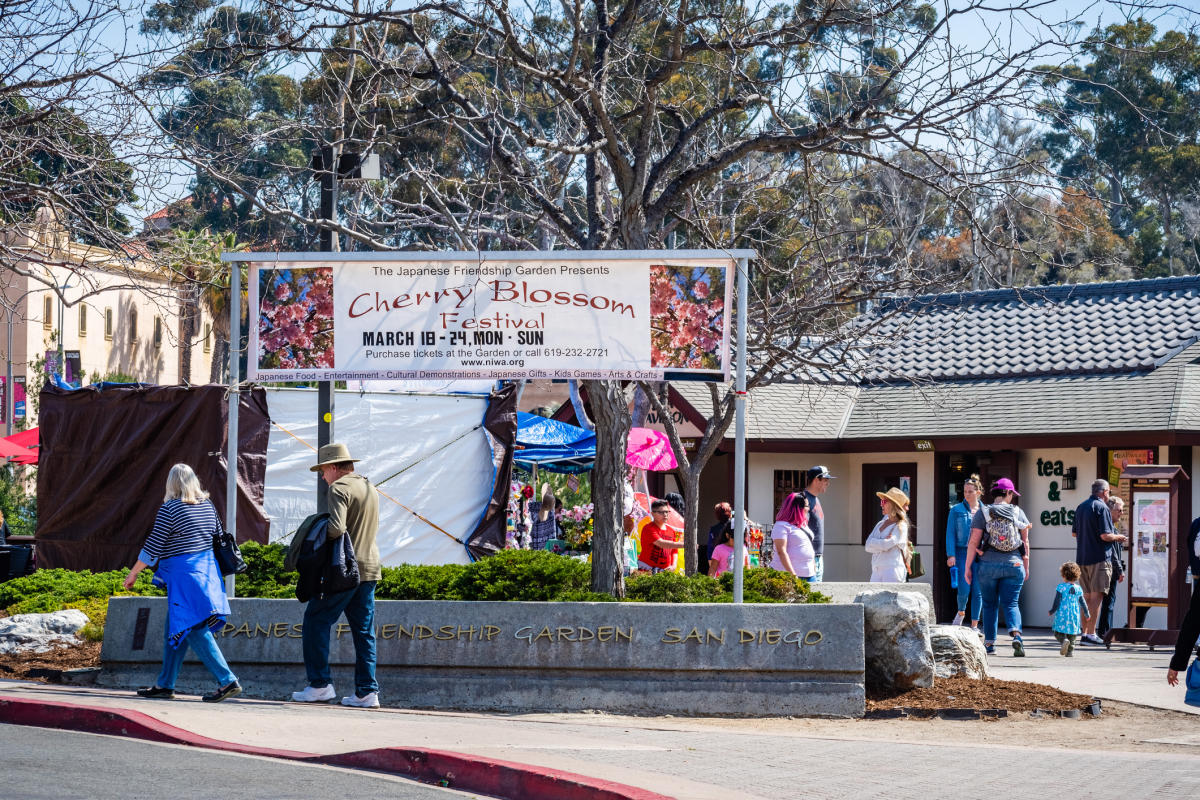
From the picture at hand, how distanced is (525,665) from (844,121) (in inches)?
187

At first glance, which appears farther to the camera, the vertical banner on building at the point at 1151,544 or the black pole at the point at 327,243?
the vertical banner on building at the point at 1151,544

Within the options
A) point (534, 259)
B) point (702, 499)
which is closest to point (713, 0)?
point (534, 259)

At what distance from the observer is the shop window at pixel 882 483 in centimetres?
2230

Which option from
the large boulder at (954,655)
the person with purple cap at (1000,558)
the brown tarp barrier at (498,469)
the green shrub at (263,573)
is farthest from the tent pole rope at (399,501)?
the large boulder at (954,655)

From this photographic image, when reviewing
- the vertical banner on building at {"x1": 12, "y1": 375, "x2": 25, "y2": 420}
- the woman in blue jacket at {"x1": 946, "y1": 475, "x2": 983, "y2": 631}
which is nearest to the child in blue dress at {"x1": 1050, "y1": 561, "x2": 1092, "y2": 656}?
the woman in blue jacket at {"x1": 946, "y1": 475, "x2": 983, "y2": 631}

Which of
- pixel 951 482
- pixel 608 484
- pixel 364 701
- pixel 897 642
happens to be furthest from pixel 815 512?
pixel 951 482

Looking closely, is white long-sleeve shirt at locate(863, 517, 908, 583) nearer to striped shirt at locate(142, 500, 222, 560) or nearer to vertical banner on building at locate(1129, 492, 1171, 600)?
vertical banner on building at locate(1129, 492, 1171, 600)

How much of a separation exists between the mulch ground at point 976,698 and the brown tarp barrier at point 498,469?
8215 mm

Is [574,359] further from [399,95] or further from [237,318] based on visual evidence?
[399,95]

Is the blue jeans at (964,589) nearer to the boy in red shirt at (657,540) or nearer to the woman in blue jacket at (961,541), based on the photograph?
the woman in blue jacket at (961,541)

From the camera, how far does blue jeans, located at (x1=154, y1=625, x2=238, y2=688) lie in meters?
9.90

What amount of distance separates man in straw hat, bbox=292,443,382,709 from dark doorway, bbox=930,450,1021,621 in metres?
12.5

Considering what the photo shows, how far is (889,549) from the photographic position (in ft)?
47.0

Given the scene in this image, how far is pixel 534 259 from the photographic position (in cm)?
1098
